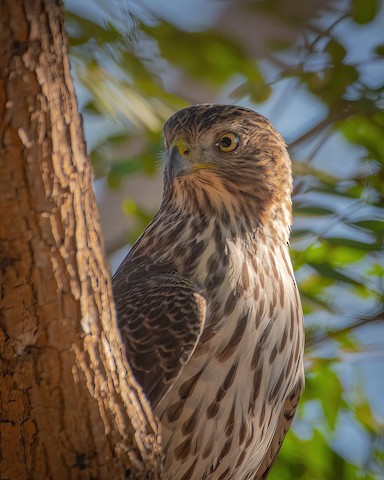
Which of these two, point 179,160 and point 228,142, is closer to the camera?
point 179,160

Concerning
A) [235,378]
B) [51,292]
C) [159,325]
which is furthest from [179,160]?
[51,292]

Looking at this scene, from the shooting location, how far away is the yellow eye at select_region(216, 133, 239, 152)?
3.89 meters

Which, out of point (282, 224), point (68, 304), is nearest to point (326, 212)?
point (282, 224)

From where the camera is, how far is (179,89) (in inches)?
254

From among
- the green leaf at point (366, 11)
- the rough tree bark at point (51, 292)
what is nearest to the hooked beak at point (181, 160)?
the green leaf at point (366, 11)

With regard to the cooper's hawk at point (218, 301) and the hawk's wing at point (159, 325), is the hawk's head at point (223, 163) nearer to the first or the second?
the cooper's hawk at point (218, 301)

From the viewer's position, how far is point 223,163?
3.89 m

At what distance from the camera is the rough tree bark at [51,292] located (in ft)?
7.41

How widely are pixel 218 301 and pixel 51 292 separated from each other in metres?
1.22

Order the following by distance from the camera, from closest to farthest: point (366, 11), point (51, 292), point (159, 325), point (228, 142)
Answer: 1. point (51, 292)
2. point (159, 325)
3. point (228, 142)
4. point (366, 11)

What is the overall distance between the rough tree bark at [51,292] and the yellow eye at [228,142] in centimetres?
147

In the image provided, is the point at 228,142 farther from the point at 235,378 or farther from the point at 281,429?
the point at 281,429

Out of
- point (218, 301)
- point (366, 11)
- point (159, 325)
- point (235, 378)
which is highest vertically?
point (366, 11)

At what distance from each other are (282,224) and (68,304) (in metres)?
1.69
